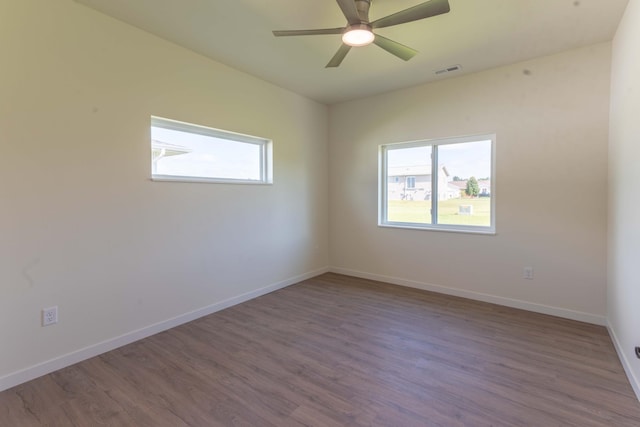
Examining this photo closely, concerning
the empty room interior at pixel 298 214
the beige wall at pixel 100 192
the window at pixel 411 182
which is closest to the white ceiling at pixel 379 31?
the empty room interior at pixel 298 214

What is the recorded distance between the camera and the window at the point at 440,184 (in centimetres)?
357

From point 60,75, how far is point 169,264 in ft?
5.57

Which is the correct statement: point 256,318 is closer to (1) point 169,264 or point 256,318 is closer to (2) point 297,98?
(1) point 169,264

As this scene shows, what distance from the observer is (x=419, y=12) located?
1.90 metres

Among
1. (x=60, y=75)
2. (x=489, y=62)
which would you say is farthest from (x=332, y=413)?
(x=489, y=62)

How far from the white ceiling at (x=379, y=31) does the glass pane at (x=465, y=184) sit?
2.97 ft

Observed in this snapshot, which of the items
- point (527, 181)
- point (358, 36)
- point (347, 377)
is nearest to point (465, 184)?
point (527, 181)

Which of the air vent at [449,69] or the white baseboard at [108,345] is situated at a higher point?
the air vent at [449,69]

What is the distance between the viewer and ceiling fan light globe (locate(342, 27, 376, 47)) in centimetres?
208

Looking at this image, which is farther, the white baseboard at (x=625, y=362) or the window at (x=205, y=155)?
the window at (x=205, y=155)

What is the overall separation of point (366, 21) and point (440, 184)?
244 cm

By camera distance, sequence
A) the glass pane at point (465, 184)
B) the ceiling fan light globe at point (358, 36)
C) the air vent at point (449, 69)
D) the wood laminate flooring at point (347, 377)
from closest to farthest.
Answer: the wood laminate flooring at point (347, 377)
the ceiling fan light globe at point (358, 36)
the air vent at point (449, 69)
the glass pane at point (465, 184)

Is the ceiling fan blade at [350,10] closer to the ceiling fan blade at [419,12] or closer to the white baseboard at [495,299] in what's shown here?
the ceiling fan blade at [419,12]

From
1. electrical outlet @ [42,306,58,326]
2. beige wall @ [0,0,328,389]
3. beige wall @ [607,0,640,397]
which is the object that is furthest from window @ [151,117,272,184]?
beige wall @ [607,0,640,397]
